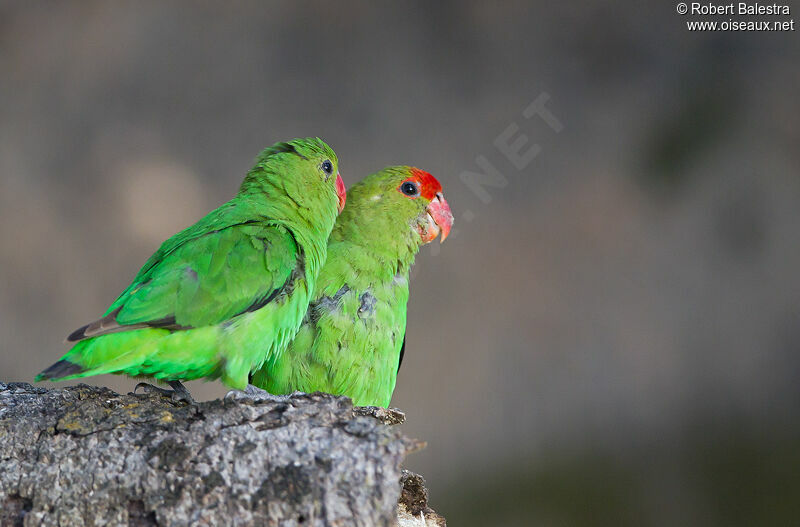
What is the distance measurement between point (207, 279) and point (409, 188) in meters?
0.79

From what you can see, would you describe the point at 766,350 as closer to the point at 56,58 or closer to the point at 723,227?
the point at 723,227

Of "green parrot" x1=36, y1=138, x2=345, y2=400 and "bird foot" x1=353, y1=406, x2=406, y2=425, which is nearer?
"green parrot" x1=36, y1=138, x2=345, y2=400

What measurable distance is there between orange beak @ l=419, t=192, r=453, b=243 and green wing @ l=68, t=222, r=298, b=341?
57 centimetres

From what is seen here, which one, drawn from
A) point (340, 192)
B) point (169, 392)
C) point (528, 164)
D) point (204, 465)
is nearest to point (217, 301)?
point (169, 392)

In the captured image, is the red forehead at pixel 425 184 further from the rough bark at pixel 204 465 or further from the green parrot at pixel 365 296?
the rough bark at pixel 204 465

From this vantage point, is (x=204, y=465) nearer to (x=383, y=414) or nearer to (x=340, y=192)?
(x=383, y=414)

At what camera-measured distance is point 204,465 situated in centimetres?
140

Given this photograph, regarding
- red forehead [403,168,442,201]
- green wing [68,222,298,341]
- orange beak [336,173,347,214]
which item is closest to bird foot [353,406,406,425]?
green wing [68,222,298,341]

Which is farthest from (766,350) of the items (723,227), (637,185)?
(637,185)

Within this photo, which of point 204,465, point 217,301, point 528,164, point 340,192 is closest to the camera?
point 204,465

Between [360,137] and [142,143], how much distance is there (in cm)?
112

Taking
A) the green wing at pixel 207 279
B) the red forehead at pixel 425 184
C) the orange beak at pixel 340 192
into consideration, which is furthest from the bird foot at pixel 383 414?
the red forehead at pixel 425 184

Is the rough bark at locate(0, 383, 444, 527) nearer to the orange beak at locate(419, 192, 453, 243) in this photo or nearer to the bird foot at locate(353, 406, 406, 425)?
the bird foot at locate(353, 406, 406, 425)

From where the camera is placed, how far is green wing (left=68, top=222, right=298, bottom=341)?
163 centimetres
